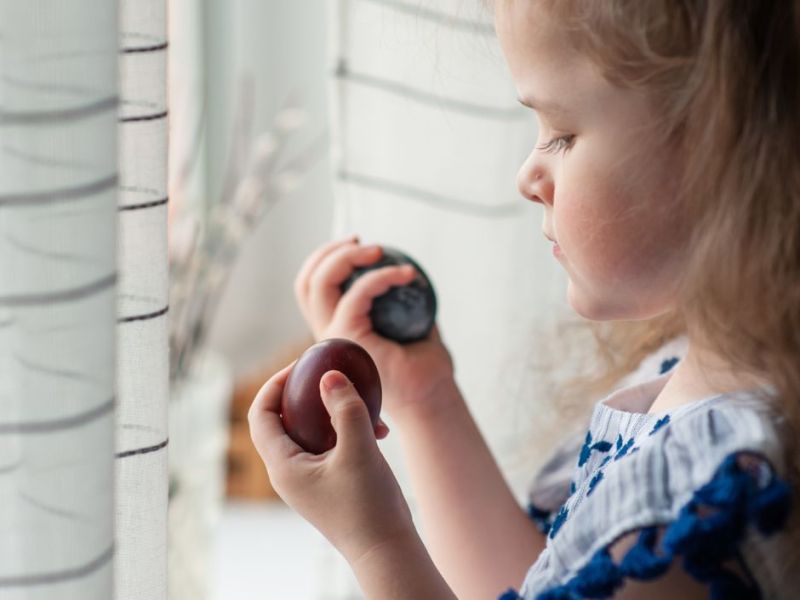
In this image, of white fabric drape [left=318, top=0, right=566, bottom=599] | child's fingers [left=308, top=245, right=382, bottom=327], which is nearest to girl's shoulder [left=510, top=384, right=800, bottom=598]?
child's fingers [left=308, top=245, right=382, bottom=327]

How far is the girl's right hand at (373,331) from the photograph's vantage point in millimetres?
900

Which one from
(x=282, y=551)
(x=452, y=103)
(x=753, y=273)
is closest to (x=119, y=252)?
(x=753, y=273)

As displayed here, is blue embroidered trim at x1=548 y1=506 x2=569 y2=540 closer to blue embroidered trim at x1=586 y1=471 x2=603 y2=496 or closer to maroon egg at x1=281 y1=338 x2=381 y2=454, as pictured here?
blue embroidered trim at x1=586 y1=471 x2=603 y2=496

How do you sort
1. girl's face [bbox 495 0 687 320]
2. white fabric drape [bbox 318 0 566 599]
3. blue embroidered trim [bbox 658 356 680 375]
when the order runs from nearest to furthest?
girl's face [bbox 495 0 687 320], blue embroidered trim [bbox 658 356 680 375], white fabric drape [bbox 318 0 566 599]

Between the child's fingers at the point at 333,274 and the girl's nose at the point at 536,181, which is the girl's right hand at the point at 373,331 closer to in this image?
the child's fingers at the point at 333,274

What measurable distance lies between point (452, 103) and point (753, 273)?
0.52 metres

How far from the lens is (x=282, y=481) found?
700 millimetres

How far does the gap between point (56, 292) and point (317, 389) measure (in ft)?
0.69

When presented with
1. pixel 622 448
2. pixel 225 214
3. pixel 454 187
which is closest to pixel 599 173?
pixel 622 448

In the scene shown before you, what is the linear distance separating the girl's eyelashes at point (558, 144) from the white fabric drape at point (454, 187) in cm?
33

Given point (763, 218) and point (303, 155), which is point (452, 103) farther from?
point (303, 155)

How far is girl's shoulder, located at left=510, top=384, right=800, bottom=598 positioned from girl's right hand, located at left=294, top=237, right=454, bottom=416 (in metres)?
A: 0.27

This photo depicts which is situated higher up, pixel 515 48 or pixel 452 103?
pixel 452 103

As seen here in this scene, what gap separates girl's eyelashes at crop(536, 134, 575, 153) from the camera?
0.69m
